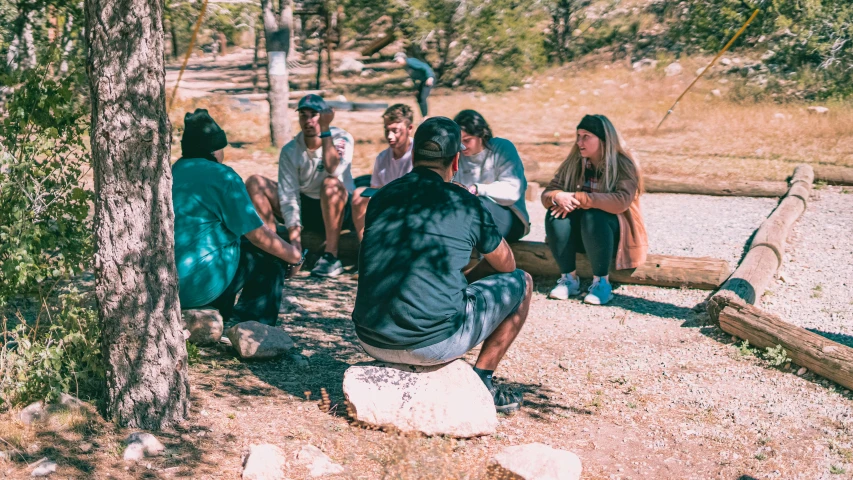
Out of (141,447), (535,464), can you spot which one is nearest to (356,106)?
(141,447)

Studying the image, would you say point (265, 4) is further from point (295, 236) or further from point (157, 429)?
point (157, 429)

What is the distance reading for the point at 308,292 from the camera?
242 inches

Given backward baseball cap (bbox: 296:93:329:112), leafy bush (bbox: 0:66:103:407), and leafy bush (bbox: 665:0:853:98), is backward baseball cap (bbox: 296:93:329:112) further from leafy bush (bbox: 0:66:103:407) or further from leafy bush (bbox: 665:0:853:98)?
leafy bush (bbox: 665:0:853:98)

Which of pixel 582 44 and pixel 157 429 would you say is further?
pixel 582 44

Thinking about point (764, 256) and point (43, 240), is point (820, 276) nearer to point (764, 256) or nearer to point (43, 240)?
point (764, 256)

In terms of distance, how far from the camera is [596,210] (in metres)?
5.86

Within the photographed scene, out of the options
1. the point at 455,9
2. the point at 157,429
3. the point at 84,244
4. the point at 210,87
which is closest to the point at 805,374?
the point at 157,429

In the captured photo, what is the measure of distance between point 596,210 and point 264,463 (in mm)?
3398

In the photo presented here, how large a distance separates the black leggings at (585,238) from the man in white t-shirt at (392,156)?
48.1 inches

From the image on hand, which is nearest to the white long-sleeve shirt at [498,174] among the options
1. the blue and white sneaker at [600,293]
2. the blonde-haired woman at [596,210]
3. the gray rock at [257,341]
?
the blonde-haired woman at [596,210]

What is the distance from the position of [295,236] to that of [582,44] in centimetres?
1502

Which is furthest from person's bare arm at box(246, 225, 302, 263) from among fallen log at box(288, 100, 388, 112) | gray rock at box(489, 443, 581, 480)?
fallen log at box(288, 100, 388, 112)

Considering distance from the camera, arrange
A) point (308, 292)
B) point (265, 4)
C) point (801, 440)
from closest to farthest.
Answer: point (801, 440) → point (308, 292) → point (265, 4)

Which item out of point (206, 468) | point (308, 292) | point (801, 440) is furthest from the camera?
point (308, 292)
